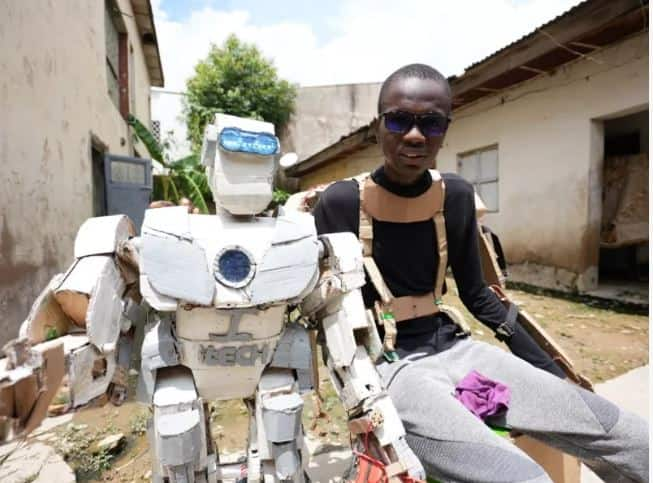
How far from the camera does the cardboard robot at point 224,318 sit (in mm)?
1021

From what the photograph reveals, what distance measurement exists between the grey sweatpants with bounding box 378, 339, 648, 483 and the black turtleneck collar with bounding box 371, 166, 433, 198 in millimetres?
565

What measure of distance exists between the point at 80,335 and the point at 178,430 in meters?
0.34

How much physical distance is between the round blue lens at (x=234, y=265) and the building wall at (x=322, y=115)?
12.6m

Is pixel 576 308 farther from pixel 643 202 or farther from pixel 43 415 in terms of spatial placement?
pixel 43 415

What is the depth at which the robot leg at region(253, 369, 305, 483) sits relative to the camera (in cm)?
113

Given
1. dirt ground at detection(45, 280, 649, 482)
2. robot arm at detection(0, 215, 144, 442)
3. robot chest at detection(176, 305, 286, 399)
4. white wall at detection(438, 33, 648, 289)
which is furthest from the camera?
white wall at detection(438, 33, 648, 289)

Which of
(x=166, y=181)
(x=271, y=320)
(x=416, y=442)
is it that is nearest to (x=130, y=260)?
(x=271, y=320)

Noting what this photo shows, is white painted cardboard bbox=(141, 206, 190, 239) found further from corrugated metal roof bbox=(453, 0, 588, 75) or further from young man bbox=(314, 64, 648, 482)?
corrugated metal roof bbox=(453, 0, 588, 75)

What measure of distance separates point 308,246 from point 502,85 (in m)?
5.10

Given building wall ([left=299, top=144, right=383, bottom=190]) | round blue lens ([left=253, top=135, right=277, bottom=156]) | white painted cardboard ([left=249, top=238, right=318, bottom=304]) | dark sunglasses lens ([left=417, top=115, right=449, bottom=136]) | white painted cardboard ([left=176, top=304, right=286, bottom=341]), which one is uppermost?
building wall ([left=299, top=144, right=383, bottom=190])

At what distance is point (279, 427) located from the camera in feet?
3.70

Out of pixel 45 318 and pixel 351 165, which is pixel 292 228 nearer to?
pixel 45 318

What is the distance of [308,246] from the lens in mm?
1140

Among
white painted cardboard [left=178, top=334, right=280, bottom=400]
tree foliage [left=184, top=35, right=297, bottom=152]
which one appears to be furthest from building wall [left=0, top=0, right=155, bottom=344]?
tree foliage [left=184, top=35, right=297, bottom=152]
